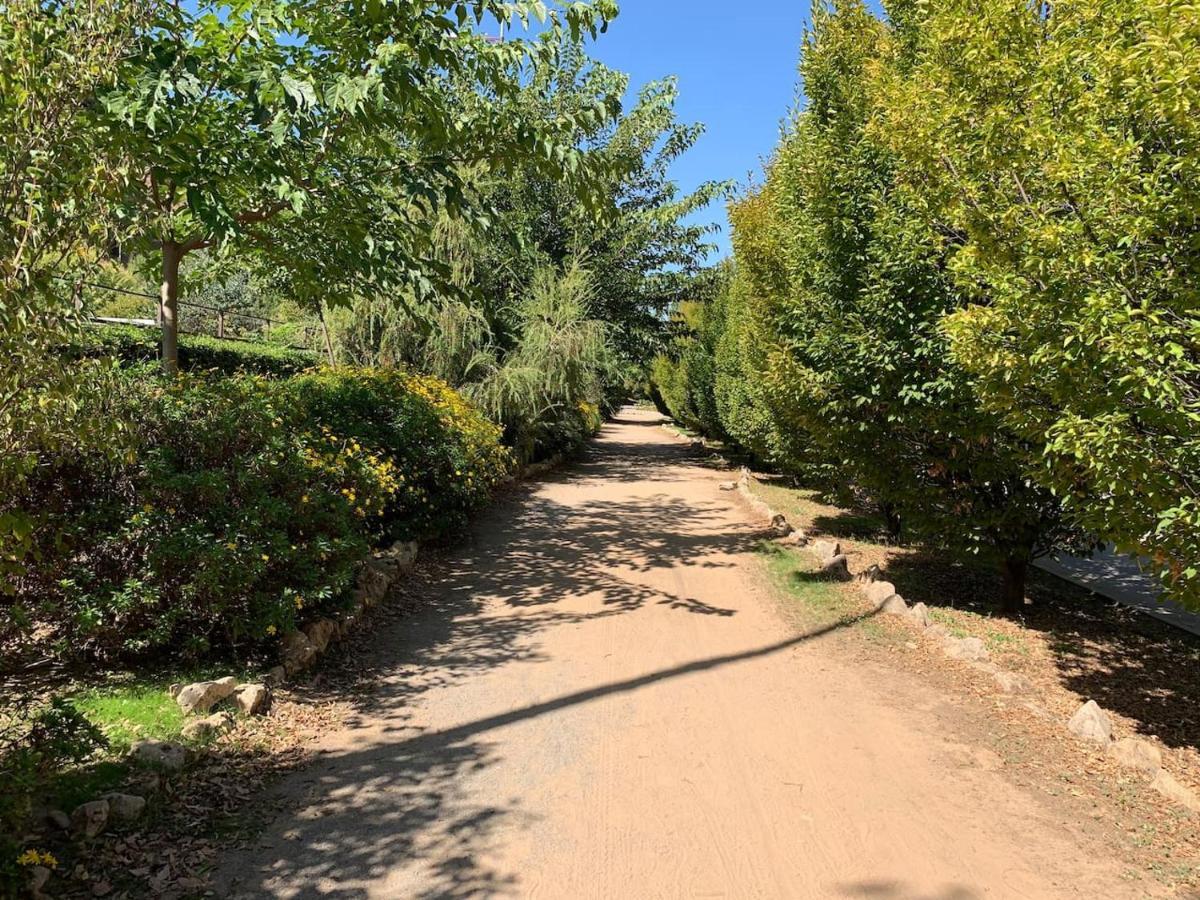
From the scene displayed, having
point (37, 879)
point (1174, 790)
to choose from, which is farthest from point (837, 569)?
point (37, 879)

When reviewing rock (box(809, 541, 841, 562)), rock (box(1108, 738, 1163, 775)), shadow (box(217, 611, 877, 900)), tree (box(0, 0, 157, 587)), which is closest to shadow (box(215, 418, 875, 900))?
shadow (box(217, 611, 877, 900))

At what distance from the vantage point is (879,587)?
7.79 m

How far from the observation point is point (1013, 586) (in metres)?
7.70

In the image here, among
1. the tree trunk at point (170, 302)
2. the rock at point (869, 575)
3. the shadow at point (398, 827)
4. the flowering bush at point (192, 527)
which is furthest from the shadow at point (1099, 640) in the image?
the tree trunk at point (170, 302)

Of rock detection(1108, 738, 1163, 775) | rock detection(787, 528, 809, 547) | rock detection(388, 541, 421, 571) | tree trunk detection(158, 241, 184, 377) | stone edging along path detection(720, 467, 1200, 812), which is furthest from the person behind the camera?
rock detection(787, 528, 809, 547)

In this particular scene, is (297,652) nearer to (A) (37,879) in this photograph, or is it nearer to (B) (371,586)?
(B) (371,586)

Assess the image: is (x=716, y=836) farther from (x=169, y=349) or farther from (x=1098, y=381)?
(x=169, y=349)

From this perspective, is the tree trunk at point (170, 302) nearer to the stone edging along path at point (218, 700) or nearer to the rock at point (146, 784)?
the stone edging along path at point (218, 700)

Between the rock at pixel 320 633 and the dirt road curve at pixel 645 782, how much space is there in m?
0.48

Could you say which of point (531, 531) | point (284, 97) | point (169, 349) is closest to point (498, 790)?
point (284, 97)

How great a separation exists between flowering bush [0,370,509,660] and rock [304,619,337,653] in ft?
0.61

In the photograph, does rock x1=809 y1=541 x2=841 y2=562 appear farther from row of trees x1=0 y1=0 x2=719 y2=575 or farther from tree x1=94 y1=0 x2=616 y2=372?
tree x1=94 y1=0 x2=616 y2=372

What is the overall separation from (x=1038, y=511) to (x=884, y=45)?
4.94 meters

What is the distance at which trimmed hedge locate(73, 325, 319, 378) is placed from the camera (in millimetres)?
10008
